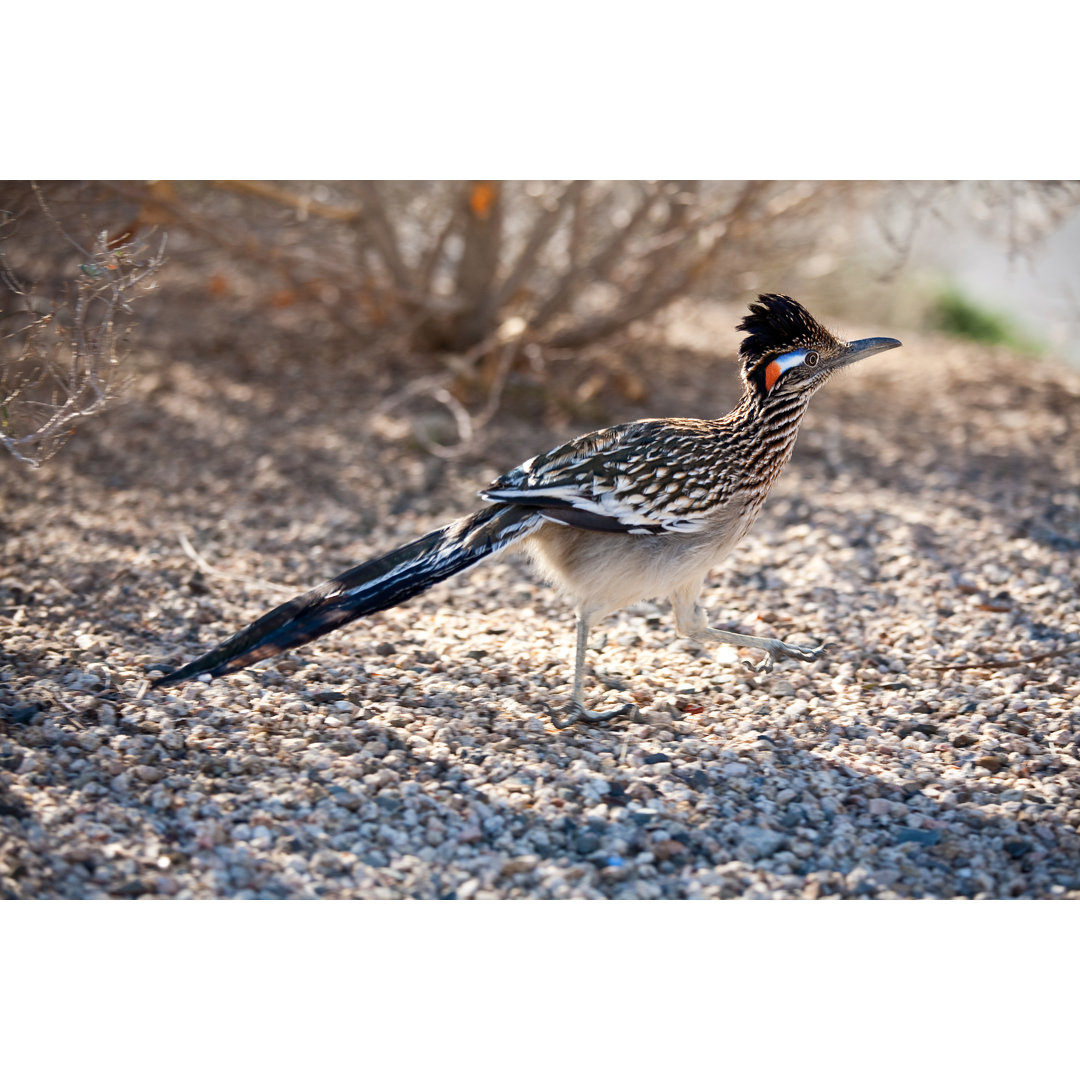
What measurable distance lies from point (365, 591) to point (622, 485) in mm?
932

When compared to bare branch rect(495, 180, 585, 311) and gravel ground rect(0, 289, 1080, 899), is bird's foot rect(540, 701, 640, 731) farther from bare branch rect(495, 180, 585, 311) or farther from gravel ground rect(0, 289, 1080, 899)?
bare branch rect(495, 180, 585, 311)

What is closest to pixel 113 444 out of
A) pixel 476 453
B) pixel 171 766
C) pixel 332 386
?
pixel 332 386

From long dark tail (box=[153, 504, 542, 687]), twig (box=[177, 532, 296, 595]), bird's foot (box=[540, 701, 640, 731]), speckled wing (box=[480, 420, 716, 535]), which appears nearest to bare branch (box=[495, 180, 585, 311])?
twig (box=[177, 532, 296, 595])

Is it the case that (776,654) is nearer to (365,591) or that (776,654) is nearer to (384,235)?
(365,591)

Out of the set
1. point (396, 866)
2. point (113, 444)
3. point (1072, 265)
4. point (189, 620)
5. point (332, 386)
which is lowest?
point (396, 866)

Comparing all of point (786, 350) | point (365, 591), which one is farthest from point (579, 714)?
point (786, 350)

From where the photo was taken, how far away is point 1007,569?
5402mm

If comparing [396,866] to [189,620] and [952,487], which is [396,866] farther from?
[952,487]

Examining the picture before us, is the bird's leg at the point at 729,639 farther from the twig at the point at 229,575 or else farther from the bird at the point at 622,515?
the twig at the point at 229,575

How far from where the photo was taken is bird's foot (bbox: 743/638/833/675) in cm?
446

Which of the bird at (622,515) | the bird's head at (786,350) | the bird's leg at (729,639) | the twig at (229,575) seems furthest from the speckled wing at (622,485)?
the twig at (229,575)

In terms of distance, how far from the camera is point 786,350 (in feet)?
13.6

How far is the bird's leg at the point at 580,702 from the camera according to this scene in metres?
4.03

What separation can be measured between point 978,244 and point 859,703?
17.7 ft
